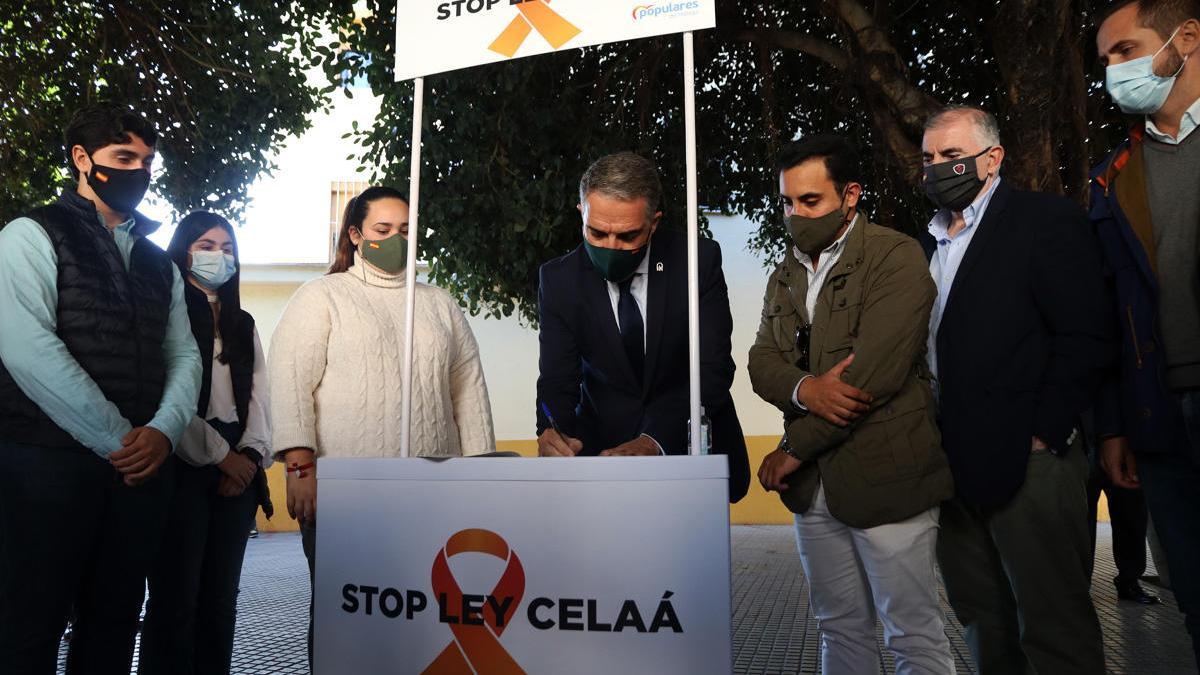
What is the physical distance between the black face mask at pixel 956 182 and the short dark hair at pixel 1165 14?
53cm

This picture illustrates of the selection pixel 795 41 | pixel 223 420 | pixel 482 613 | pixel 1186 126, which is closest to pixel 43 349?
pixel 223 420

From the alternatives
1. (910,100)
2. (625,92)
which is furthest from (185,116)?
(910,100)

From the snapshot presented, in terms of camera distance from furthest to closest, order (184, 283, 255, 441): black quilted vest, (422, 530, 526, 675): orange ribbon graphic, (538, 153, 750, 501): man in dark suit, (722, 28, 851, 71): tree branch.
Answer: (722, 28, 851, 71): tree branch, (184, 283, 255, 441): black quilted vest, (538, 153, 750, 501): man in dark suit, (422, 530, 526, 675): orange ribbon graphic

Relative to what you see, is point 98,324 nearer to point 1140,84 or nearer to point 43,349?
point 43,349

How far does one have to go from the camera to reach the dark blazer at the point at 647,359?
2979mm

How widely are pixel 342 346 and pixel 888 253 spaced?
1.71 metres

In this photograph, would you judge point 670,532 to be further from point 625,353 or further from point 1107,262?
point 1107,262

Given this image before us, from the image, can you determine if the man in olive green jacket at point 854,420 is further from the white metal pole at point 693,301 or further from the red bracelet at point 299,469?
the red bracelet at point 299,469

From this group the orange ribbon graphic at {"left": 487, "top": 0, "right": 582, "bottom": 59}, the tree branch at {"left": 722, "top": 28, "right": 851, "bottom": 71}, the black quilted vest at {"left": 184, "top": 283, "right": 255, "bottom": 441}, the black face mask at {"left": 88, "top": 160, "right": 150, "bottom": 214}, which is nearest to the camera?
the orange ribbon graphic at {"left": 487, "top": 0, "right": 582, "bottom": 59}

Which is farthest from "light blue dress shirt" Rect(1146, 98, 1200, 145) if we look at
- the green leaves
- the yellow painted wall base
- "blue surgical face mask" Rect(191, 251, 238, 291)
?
the yellow painted wall base

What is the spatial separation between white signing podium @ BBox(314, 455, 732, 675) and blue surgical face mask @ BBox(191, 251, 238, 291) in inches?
76.6

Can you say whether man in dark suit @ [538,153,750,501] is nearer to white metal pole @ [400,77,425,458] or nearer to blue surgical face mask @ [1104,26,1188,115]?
white metal pole @ [400,77,425,458]

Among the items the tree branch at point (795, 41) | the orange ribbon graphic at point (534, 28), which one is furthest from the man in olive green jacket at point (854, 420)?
the tree branch at point (795, 41)

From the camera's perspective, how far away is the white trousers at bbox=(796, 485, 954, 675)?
258 cm
